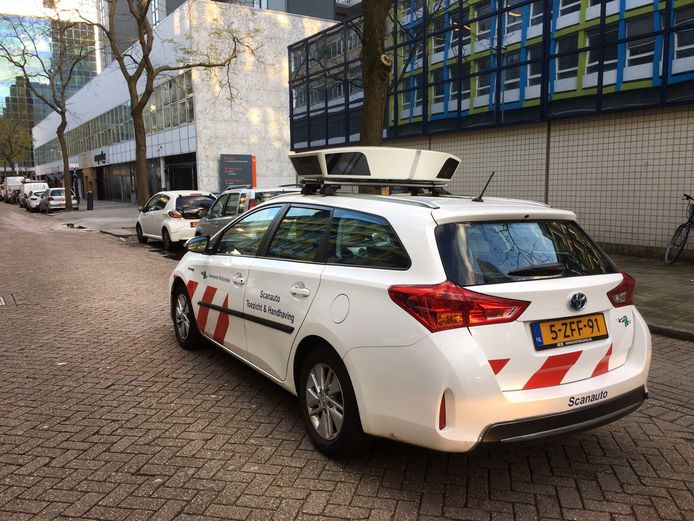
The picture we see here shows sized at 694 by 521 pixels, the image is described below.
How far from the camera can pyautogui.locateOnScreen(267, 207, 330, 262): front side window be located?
12.1 ft

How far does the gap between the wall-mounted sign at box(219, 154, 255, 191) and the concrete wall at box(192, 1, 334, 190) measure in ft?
1.02

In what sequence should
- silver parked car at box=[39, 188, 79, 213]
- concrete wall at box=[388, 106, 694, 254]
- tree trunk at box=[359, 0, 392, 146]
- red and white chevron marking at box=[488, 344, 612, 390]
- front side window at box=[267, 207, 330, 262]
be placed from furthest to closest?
silver parked car at box=[39, 188, 79, 213], concrete wall at box=[388, 106, 694, 254], tree trunk at box=[359, 0, 392, 146], front side window at box=[267, 207, 330, 262], red and white chevron marking at box=[488, 344, 612, 390]

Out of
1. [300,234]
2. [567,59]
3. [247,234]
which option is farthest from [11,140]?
[300,234]

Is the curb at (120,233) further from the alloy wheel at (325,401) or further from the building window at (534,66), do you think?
the alloy wheel at (325,401)

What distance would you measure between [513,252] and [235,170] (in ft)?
100

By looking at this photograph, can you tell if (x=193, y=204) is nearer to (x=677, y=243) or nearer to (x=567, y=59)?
(x=567, y=59)

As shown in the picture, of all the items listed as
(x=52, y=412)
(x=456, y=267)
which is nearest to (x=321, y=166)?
(x=456, y=267)

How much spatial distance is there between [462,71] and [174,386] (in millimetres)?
12698

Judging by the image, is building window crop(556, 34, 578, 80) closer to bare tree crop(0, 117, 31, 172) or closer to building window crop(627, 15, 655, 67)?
building window crop(627, 15, 655, 67)

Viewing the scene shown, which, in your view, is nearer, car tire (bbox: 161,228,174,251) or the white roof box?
the white roof box

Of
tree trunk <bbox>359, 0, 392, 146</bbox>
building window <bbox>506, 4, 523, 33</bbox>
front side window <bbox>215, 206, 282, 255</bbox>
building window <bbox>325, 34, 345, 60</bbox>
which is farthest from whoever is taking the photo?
building window <bbox>325, 34, 345, 60</bbox>

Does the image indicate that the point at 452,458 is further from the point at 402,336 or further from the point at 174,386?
the point at 174,386

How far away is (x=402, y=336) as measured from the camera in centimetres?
276

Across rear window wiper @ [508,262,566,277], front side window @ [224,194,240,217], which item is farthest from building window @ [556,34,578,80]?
rear window wiper @ [508,262,566,277]
